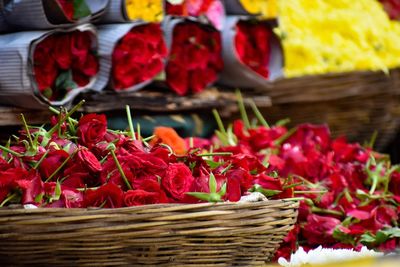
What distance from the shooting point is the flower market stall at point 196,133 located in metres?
1.41

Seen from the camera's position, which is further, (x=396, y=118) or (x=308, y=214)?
(x=396, y=118)

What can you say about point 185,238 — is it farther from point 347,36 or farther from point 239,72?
point 347,36

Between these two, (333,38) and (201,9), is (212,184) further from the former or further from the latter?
(333,38)

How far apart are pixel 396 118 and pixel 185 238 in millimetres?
2104

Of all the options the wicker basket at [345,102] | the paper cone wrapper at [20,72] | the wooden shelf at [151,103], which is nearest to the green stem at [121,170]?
the wooden shelf at [151,103]

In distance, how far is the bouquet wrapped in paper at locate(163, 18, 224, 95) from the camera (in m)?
2.57

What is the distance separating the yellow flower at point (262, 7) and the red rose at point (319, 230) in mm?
1172

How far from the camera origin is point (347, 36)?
3.38m

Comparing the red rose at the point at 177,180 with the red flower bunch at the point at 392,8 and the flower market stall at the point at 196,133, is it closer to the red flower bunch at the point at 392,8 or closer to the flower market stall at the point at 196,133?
the flower market stall at the point at 196,133

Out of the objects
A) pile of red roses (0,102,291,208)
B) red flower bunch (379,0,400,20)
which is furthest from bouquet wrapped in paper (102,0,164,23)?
red flower bunch (379,0,400,20)

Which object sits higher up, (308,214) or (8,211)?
(8,211)

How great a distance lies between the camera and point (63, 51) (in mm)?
2133

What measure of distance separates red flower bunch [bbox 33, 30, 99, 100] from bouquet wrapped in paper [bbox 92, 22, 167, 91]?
4 cm

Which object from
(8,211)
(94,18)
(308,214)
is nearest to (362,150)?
(308,214)
